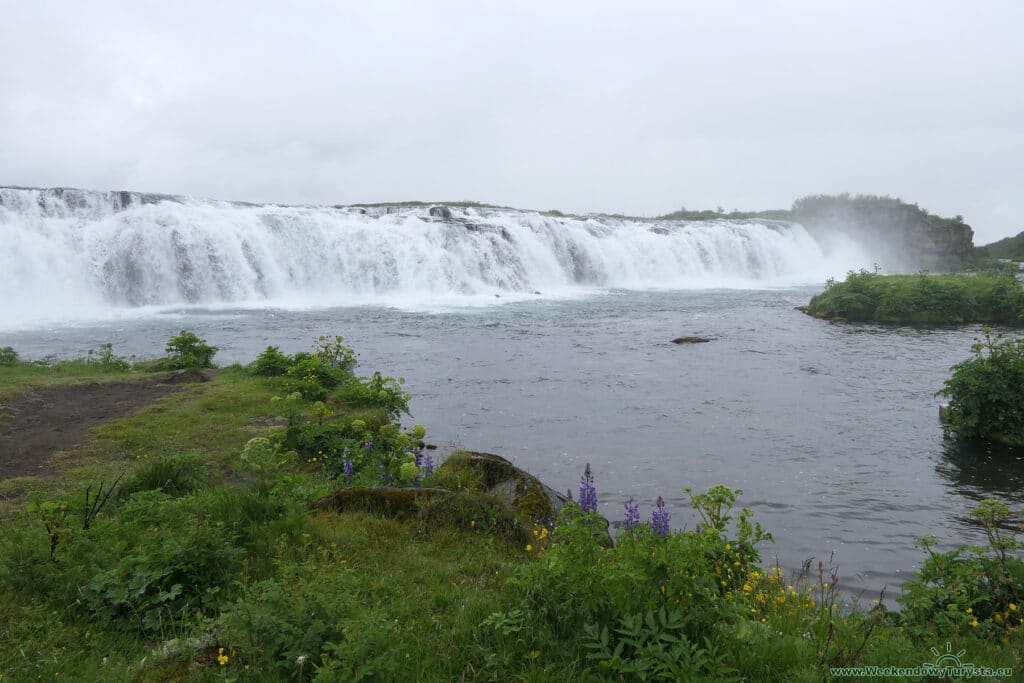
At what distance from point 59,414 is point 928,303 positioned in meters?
25.7

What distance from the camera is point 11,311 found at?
24.6 meters

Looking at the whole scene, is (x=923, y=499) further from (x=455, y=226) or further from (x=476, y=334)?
(x=455, y=226)

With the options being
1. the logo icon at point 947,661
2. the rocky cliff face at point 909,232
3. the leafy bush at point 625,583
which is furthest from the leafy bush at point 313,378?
the rocky cliff face at point 909,232

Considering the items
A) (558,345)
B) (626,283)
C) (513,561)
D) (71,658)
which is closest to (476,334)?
(558,345)

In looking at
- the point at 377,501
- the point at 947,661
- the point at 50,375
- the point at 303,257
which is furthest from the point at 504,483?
the point at 303,257

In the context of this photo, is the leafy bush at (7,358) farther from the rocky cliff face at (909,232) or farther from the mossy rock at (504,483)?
the rocky cliff face at (909,232)

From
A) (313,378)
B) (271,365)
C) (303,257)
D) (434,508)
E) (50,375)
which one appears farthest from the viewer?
(303,257)

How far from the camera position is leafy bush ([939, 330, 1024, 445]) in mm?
9320

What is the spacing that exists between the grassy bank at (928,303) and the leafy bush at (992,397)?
14.3 meters

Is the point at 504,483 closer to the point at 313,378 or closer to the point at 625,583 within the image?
the point at 625,583

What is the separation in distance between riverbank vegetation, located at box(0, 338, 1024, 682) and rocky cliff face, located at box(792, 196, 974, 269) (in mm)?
66933

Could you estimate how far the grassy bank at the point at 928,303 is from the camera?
2284 centimetres

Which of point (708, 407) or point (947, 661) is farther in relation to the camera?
point (708, 407)

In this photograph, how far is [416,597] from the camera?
370cm
